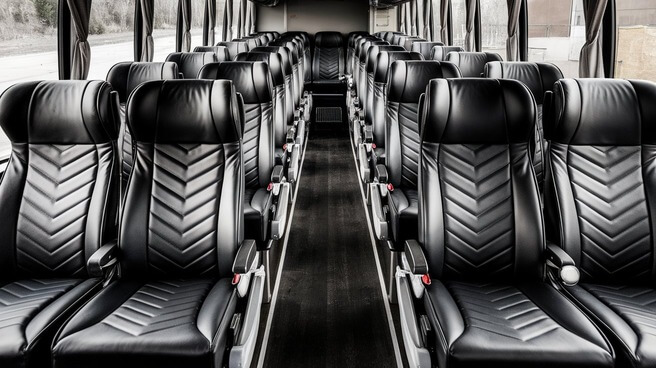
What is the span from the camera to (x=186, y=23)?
7801mm

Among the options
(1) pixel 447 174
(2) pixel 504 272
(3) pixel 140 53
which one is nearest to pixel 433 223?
(1) pixel 447 174

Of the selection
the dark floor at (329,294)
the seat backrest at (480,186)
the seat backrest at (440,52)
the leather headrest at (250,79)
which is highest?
the seat backrest at (440,52)

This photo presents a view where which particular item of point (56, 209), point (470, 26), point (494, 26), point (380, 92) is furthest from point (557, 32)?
point (56, 209)

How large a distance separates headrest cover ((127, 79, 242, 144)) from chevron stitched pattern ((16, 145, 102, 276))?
0.85 feet

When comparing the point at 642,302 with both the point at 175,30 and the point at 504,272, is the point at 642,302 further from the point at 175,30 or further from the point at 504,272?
the point at 175,30

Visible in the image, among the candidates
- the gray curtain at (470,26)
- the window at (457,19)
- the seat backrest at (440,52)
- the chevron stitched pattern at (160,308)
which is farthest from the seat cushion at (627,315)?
the window at (457,19)

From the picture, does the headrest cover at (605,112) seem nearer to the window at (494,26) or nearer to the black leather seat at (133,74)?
the black leather seat at (133,74)

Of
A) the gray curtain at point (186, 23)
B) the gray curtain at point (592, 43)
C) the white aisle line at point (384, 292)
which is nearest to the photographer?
the white aisle line at point (384, 292)

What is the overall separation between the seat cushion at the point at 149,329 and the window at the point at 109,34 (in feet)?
9.04

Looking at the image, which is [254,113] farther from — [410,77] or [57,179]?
[57,179]

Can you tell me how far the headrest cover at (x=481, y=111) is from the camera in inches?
87.7

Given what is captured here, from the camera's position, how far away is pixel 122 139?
3.27 m

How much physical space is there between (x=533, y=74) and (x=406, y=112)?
0.93 meters

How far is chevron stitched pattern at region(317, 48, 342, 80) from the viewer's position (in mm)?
10688
